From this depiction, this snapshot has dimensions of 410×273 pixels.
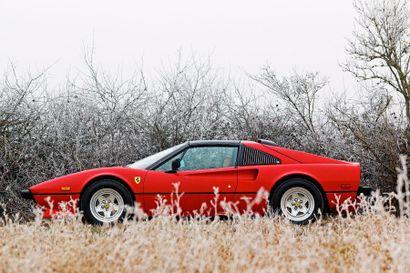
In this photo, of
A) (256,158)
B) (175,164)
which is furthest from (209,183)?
(256,158)

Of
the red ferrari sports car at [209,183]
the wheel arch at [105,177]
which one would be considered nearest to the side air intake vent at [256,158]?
the red ferrari sports car at [209,183]

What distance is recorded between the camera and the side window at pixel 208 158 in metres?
9.84

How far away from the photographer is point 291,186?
32.0 ft

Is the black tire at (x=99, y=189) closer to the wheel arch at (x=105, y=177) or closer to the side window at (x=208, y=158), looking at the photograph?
the wheel arch at (x=105, y=177)

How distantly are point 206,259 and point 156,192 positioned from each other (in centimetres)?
Result: 478

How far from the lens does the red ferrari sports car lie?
9609 mm

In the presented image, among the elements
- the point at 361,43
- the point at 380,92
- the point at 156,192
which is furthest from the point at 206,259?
the point at 361,43

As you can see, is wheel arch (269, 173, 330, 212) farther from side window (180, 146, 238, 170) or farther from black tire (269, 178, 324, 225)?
side window (180, 146, 238, 170)

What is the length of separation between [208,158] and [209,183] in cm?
45

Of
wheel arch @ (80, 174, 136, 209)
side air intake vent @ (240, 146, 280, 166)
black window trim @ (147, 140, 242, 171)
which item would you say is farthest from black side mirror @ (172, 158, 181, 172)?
side air intake vent @ (240, 146, 280, 166)

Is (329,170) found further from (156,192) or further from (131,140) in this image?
(131,140)

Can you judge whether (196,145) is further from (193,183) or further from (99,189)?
(99,189)

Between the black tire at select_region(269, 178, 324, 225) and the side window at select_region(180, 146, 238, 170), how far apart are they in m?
0.81

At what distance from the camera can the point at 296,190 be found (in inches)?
385
